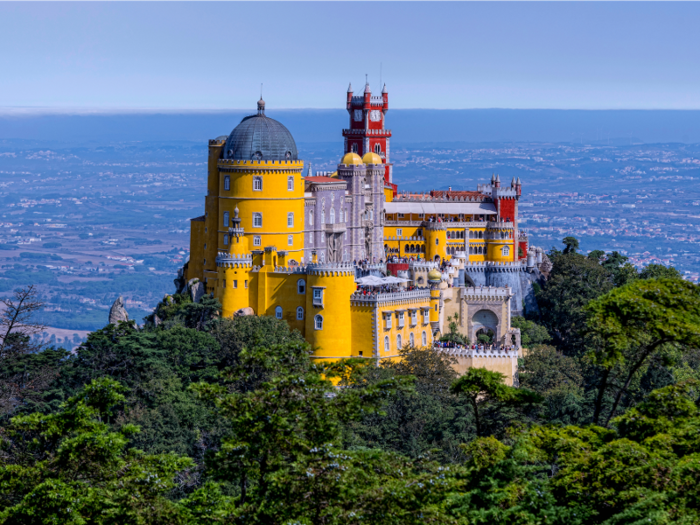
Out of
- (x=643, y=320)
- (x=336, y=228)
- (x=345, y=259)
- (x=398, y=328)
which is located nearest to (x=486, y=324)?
(x=398, y=328)

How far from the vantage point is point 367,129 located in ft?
391

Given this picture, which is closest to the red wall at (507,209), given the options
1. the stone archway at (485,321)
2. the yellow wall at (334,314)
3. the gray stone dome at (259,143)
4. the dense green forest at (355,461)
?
the stone archway at (485,321)

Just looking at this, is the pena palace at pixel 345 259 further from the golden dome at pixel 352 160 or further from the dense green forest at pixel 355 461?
the dense green forest at pixel 355 461

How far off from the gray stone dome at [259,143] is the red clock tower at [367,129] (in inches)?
1261

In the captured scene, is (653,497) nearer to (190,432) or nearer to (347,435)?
(347,435)

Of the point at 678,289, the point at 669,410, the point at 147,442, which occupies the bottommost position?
the point at 147,442

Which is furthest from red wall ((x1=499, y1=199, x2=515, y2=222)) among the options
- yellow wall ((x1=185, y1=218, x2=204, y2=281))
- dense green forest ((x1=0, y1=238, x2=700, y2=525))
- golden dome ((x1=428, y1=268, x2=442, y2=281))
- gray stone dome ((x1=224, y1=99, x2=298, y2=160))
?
dense green forest ((x1=0, y1=238, x2=700, y2=525))

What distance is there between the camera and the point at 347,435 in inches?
2472

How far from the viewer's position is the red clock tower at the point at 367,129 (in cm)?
11950

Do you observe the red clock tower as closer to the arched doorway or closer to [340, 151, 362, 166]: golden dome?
[340, 151, 362, 166]: golden dome

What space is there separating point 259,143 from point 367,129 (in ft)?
112

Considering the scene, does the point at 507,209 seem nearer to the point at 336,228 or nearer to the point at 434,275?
the point at 336,228

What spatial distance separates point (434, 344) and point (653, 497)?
4891 cm

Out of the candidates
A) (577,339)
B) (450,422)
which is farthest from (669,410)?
(577,339)
